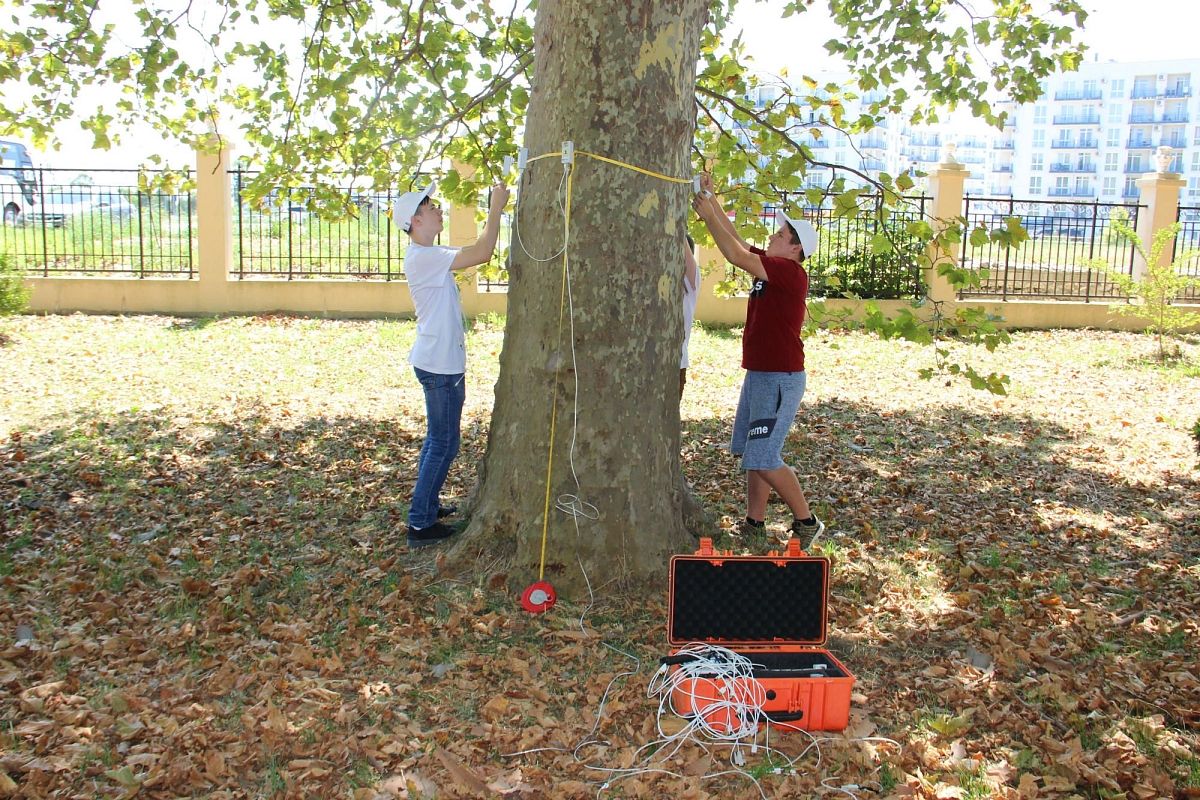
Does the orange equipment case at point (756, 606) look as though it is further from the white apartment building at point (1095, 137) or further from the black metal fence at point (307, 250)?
the white apartment building at point (1095, 137)

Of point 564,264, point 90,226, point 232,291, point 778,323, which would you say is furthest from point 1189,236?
point 90,226

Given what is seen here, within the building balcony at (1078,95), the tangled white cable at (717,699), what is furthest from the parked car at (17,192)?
the building balcony at (1078,95)

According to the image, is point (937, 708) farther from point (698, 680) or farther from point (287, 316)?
point (287, 316)

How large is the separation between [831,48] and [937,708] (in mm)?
6486

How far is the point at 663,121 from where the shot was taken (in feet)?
15.7

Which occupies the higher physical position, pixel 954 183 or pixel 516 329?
pixel 954 183

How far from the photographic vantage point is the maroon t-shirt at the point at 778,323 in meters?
5.48

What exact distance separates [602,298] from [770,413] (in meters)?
1.41

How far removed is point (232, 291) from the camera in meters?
15.6

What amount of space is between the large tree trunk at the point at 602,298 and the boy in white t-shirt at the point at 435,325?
1.09ft

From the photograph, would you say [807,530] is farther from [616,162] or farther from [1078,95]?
[1078,95]

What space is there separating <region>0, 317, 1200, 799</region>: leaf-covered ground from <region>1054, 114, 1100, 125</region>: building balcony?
141 meters

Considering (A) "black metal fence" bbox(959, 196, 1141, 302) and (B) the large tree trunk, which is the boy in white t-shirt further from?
(A) "black metal fence" bbox(959, 196, 1141, 302)

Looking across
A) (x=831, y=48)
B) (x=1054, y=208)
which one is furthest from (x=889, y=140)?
(x=831, y=48)
